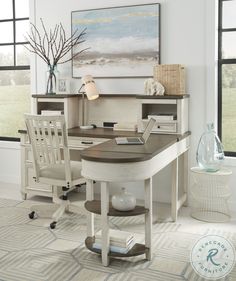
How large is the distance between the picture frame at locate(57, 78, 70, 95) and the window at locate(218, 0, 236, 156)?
1642mm

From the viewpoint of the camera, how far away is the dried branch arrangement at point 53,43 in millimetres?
4598

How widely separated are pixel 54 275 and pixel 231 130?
93.5 inches

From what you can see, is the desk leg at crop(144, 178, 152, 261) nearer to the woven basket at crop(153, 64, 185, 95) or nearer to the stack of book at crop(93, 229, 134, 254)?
the stack of book at crop(93, 229, 134, 254)

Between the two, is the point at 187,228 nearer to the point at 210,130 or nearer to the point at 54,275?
the point at 210,130

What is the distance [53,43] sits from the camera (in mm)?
4738

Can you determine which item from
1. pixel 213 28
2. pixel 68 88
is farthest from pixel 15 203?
pixel 213 28

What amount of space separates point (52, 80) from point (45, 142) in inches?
49.3

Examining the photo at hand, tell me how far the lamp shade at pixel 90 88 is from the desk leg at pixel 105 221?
1.67 meters

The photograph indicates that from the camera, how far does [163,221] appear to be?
386cm

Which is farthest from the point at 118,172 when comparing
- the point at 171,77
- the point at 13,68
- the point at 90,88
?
the point at 13,68

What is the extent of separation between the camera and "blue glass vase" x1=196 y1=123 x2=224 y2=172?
3.88 m

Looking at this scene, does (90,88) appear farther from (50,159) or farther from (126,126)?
(50,159)

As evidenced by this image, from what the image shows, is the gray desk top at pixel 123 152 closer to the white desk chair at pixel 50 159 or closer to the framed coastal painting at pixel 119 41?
the white desk chair at pixel 50 159

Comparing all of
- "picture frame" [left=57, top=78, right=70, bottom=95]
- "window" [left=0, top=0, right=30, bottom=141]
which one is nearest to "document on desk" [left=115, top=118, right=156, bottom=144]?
"picture frame" [left=57, top=78, right=70, bottom=95]
